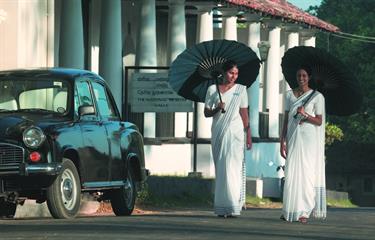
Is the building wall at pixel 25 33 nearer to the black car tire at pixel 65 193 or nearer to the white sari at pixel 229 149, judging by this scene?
the white sari at pixel 229 149

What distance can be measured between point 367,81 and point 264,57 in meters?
27.8

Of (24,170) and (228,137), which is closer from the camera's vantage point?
(24,170)

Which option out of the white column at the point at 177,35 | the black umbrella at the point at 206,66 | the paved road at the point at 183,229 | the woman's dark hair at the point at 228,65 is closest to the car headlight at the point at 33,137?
the paved road at the point at 183,229

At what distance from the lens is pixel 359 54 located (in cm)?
6650

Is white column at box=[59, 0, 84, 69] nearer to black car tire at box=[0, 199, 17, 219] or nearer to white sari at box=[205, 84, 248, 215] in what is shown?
black car tire at box=[0, 199, 17, 219]

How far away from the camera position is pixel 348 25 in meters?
70.1

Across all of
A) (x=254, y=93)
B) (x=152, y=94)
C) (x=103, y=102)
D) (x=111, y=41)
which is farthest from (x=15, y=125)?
(x=254, y=93)

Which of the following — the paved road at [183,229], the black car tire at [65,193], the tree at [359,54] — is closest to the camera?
the paved road at [183,229]

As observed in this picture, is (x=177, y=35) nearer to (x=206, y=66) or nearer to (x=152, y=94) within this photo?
(x=152, y=94)

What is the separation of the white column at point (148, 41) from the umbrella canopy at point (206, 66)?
48.3 feet

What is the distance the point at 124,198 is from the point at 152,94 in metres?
10.1

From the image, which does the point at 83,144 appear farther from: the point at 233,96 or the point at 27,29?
the point at 27,29

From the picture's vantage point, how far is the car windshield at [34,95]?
17.3 m

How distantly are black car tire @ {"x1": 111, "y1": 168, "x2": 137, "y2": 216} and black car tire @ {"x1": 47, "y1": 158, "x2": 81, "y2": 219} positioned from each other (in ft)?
6.21
